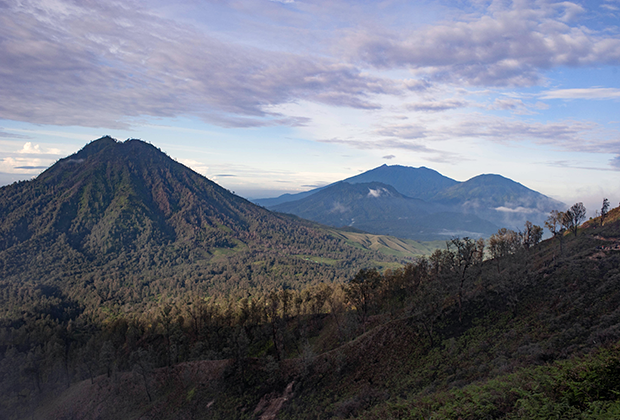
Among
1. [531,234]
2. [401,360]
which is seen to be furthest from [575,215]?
[401,360]

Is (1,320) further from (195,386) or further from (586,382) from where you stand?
(586,382)

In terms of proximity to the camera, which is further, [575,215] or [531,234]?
[531,234]

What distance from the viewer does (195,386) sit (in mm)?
52750

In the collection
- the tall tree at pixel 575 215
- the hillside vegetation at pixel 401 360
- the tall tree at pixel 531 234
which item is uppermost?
the tall tree at pixel 575 215

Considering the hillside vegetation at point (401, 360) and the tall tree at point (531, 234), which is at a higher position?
the tall tree at point (531, 234)

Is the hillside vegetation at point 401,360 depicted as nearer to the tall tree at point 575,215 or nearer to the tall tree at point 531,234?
the tall tree at point 575,215

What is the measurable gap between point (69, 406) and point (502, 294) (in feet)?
291

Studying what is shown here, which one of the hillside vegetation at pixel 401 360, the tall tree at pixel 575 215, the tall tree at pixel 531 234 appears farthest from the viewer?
the tall tree at pixel 531 234

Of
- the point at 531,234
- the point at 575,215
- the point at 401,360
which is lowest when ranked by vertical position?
the point at 401,360

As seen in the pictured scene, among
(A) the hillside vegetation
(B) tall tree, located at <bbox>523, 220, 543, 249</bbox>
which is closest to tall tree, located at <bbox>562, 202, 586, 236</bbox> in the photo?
(A) the hillside vegetation

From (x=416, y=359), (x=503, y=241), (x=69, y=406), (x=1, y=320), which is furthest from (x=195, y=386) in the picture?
(x=1, y=320)

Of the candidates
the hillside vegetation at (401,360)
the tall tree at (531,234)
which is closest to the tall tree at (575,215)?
the hillside vegetation at (401,360)

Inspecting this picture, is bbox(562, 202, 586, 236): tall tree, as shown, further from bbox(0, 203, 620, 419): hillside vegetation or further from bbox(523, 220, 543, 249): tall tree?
bbox(523, 220, 543, 249): tall tree

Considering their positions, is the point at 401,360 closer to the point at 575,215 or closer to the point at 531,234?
the point at 575,215
